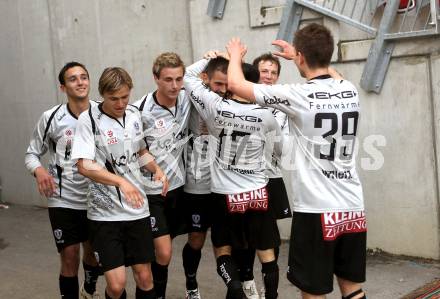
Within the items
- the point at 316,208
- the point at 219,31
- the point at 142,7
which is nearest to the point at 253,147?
the point at 316,208

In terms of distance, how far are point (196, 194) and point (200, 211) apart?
0.48 feet

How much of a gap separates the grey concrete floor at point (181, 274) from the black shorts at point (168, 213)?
0.73m

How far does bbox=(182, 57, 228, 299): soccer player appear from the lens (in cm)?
590

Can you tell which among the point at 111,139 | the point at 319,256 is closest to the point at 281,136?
the point at 111,139

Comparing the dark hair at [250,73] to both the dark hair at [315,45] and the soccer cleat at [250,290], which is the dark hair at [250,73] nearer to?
the dark hair at [315,45]

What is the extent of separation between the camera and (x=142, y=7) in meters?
9.05

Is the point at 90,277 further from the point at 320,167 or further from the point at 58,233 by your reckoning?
the point at 320,167

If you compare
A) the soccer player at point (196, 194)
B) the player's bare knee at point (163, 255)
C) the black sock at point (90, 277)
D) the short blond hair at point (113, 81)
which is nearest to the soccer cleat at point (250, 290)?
the soccer player at point (196, 194)

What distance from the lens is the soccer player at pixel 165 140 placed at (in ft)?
18.4

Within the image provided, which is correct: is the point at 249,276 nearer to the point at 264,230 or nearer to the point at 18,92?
the point at 264,230

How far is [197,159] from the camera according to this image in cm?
592

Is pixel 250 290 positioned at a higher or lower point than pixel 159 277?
lower

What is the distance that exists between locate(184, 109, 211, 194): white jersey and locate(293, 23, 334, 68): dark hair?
1646 mm

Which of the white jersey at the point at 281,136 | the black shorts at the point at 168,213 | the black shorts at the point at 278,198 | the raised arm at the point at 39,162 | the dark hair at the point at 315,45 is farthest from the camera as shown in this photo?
the black shorts at the point at 278,198
